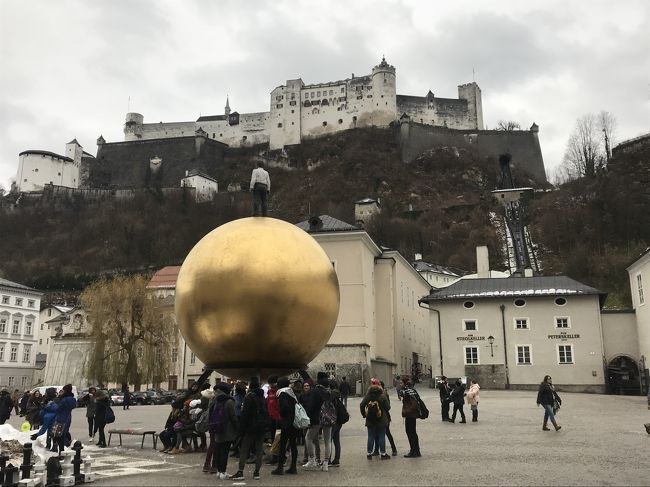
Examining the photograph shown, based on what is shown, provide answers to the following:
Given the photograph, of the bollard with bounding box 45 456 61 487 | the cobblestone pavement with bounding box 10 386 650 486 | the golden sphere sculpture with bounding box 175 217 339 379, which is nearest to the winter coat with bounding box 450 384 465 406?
the cobblestone pavement with bounding box 10 386 650 486

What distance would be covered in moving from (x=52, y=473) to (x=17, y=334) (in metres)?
61.8

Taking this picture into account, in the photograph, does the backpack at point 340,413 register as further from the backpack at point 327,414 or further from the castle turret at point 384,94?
the castle turret at point 384,94

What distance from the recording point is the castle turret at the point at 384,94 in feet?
396

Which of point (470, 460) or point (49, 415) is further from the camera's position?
point (49, 415)

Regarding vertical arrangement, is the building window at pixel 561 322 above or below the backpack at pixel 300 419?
above

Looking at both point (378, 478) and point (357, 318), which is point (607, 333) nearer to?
point (357, 318)

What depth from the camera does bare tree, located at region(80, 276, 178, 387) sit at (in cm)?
4053

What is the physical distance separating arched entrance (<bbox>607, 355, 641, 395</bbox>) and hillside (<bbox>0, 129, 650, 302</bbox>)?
4268cm

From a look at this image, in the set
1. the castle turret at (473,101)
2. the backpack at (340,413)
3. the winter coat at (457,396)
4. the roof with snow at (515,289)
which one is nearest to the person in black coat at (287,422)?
the backpack at (340,413)

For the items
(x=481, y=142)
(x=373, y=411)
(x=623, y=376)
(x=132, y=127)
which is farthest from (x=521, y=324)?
(x=132, y=127)

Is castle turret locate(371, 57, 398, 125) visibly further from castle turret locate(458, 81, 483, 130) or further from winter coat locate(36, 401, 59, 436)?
winter coat locate(36, 401, 59, 436)

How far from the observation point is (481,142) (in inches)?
4577

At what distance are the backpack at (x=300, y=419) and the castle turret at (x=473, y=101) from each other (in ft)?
394

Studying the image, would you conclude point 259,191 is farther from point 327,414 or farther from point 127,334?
point 127,334
